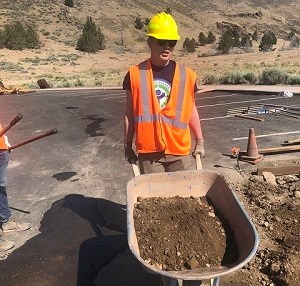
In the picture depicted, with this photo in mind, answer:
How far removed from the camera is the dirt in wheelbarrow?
3.02 metres

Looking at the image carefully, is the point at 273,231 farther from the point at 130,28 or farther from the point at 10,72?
the point at 130,28

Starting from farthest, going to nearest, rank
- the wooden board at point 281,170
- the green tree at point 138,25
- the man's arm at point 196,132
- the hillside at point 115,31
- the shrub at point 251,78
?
1. the green tree at point 138,25
2. the hillside at point 115,31
3. the shrub at point 251,78
4. the wooden board at point 281,170
5. the man's arm at point 196,132

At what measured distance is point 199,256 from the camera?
9.95ft

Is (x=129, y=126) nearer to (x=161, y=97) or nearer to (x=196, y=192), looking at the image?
(x=161, y=97)

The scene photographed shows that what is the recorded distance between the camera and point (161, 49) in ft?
11.7

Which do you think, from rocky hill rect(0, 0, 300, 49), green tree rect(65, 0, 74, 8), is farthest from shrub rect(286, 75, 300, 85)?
green tree rect(65, 0, 74, 8)

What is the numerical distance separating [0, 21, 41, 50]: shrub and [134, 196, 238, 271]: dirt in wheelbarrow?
53737 mm

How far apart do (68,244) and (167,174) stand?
2024 millimetres

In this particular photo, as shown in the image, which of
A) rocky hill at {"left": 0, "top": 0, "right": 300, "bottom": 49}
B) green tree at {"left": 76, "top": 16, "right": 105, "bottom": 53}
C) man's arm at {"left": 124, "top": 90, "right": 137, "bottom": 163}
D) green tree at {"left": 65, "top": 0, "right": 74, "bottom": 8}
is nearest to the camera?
man's arm at {"left": 124, "top": 90, "right": 137, "bottom": 163}

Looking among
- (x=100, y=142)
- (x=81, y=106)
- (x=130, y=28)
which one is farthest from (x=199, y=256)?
(x=130, y=28)

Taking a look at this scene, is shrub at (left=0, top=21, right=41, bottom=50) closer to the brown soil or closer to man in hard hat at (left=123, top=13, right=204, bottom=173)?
the brown soil

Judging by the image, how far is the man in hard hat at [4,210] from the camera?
478 centimetres

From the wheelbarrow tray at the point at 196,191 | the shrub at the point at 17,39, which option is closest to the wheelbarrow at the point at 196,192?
the wheelbarrow tray at the point at 196,191

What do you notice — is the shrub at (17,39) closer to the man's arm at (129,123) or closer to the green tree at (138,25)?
the green tree at (138,25)
